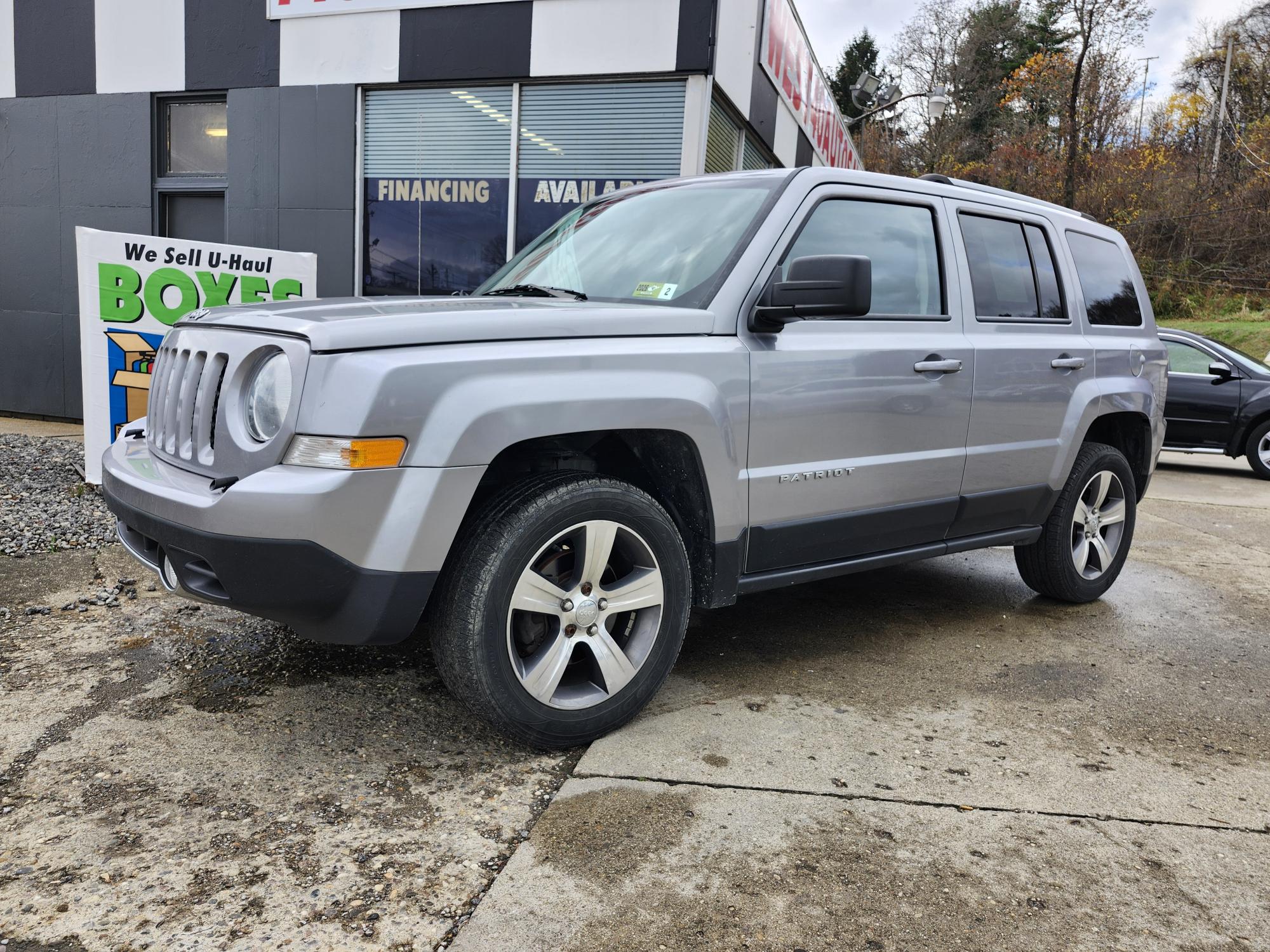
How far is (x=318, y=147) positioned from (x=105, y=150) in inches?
98.2

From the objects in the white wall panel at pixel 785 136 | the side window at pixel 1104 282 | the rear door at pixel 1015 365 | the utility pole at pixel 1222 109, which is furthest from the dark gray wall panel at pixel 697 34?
the utility pole at pixel 1222 109

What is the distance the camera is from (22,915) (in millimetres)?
2084

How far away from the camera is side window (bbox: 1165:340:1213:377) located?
11.2 meters

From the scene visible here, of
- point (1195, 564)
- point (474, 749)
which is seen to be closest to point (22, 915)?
point (474, 749)

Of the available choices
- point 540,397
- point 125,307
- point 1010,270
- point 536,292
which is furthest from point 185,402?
point 125,307

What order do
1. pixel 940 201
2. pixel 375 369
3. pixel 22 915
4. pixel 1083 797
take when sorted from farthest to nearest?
1. pixel 940 201
2. pixel 1083 797
3. pixel 375 369
4. pixel 22 915

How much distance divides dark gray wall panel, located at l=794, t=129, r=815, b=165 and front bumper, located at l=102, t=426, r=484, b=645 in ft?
33.2

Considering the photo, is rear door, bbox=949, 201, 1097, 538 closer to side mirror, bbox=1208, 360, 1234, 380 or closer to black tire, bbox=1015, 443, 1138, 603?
black tire, bbox=1015, 443, 1138, 603

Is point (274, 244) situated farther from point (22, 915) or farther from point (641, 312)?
point (22, 915)

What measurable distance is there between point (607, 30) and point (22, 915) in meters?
7.48

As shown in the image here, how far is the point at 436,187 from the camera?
8.77 m

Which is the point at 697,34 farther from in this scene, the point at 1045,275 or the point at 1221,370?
the point at 1221,370

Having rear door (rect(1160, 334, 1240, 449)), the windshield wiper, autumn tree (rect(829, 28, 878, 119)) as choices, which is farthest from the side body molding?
autumn tree (rect(829, 28, 878, 119))

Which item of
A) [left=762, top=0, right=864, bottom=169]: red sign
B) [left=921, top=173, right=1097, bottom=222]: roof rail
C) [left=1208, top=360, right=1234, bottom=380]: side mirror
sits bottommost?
[left=1208, top=360, right=1234, bottom=380]: side mirror
